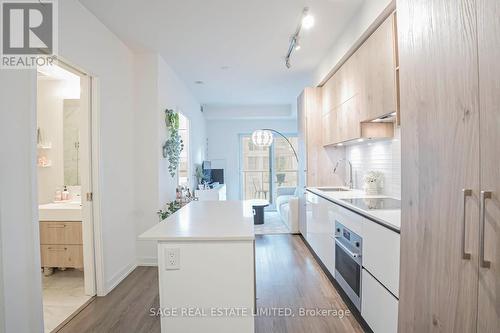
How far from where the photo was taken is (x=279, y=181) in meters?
7.68

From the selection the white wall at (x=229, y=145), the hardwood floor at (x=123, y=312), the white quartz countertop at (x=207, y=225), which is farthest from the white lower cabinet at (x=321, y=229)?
the white wall at (x=229, y=145)

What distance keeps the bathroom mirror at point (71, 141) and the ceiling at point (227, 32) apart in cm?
121

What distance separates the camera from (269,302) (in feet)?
8.29

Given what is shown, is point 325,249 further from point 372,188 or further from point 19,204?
point 19,204

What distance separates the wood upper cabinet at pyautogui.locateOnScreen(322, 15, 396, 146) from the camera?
6.97 ft

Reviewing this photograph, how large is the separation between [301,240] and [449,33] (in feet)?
13.0

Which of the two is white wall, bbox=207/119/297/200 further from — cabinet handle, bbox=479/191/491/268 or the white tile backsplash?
cabinet handle, bbox=479/191/491/268

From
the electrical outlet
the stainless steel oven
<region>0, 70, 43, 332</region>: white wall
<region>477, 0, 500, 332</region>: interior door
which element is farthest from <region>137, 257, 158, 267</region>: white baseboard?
<region>477, 0, 500, 332</region>: interior door

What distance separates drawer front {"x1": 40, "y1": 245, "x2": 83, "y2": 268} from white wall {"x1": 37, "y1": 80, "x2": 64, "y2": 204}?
2.68 feet

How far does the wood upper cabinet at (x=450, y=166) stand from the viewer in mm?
864

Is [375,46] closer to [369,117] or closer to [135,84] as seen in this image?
[369,117]

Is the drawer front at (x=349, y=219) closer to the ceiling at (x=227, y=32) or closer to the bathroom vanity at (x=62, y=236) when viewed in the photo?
the ceiling at (x=227, y=32)

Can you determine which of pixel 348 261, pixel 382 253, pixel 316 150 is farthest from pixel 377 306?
pixel 316 150

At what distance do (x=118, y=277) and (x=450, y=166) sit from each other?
3.23 m
